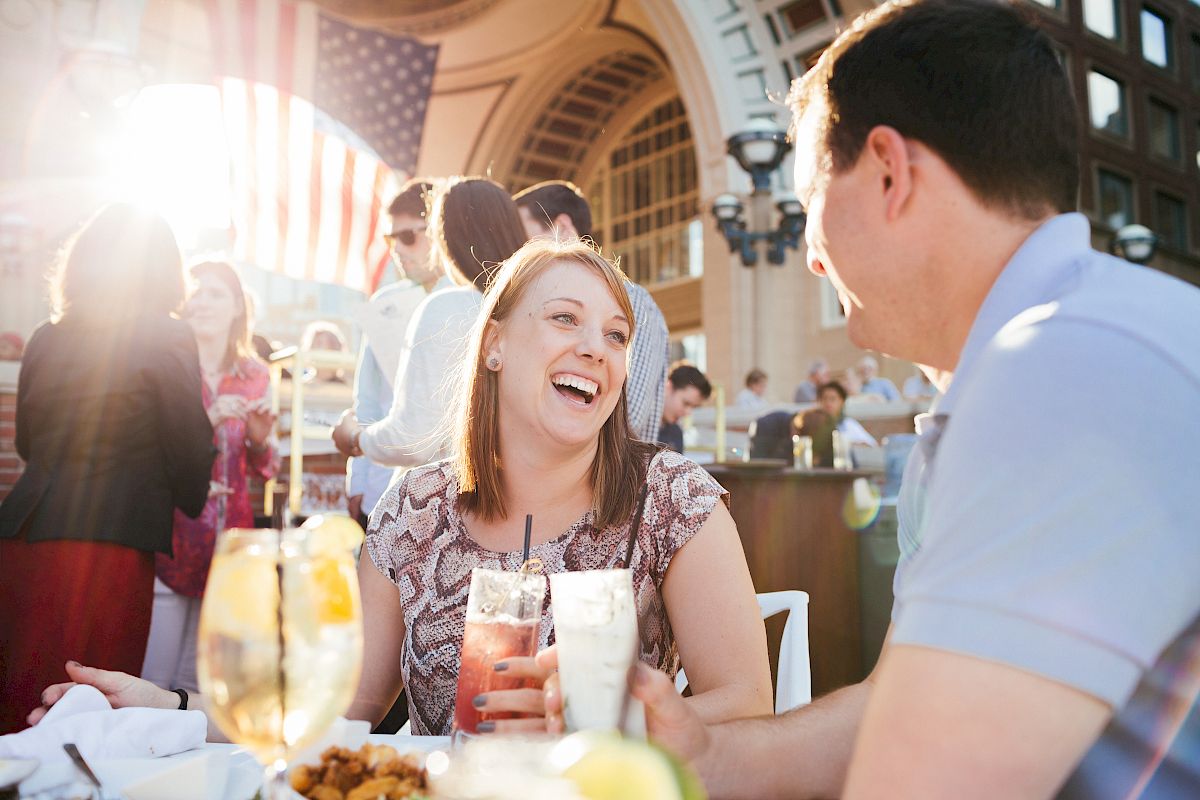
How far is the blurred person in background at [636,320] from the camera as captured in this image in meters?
2.85

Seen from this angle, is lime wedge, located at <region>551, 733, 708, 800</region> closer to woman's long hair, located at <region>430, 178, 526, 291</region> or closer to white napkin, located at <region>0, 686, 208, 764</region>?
white napkin, located at <region>0, 686, 208, 764</region>

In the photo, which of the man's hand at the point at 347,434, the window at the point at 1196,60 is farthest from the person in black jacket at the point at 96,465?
the window at the point at 1196,60

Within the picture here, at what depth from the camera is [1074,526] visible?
1.96 feet

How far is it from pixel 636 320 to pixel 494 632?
5.46 ft

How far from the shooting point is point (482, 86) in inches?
797

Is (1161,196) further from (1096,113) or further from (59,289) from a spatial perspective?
(59,289)

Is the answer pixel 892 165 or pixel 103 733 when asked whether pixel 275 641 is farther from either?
pixel 892 165

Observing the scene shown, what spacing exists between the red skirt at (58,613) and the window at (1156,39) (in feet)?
74.4

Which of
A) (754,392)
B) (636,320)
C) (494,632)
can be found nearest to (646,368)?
(636,320)

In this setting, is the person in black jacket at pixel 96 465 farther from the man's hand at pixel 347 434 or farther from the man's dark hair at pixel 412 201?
the man's dark hair at pixel 412 201

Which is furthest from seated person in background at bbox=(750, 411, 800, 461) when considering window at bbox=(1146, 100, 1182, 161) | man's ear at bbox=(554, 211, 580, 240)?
window at bbox=(1146, 100, 1182, 161)

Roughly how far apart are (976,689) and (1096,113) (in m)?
21.4

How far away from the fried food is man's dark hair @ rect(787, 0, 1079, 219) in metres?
0.74

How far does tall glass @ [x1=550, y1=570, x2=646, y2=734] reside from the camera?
0.84 meters
